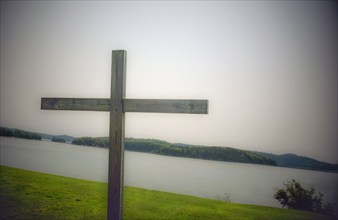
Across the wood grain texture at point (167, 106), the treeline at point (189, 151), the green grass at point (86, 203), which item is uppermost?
the wood grain texture at point (167, 106)

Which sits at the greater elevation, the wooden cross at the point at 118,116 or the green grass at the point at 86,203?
the wooden cross at the point at 118,116

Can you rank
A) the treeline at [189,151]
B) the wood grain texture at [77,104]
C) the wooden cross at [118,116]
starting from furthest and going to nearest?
the treeline at [189,151] → the wood grain texture at [77,104] → the wooden cross at [118,116]

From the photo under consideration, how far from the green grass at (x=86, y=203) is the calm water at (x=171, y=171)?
362 millimetres

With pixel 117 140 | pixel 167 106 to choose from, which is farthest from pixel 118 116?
pixel 167 106

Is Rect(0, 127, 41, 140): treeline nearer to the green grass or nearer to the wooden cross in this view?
the green grass

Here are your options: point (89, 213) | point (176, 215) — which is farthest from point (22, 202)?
point (176, 215)

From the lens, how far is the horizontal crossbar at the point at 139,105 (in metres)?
2.96

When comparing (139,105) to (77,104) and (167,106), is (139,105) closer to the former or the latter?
(167,106)

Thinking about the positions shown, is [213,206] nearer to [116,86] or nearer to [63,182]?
[63,182]

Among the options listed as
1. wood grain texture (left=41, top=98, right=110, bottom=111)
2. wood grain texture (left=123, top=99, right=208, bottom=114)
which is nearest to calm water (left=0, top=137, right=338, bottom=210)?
wood grain texture (left=41, top=98, right=110, bottom=111)

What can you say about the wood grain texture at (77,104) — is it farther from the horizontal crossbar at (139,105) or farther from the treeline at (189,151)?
the treeline at (189,151)

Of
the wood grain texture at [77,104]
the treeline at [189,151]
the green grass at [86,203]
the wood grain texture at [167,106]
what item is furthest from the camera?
the treeline at [189,151]

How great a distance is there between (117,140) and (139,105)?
537 millimetres

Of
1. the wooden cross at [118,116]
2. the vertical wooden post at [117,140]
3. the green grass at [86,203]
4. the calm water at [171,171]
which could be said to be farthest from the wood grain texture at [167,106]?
the calm water at [171,171]
